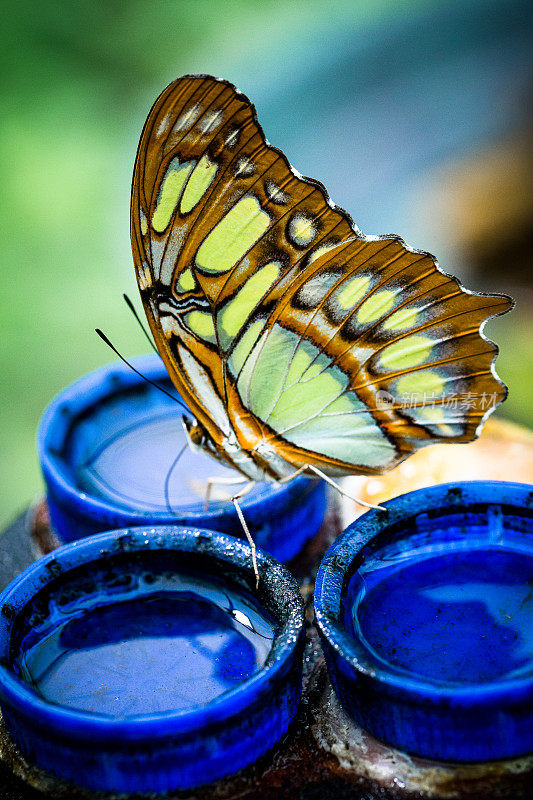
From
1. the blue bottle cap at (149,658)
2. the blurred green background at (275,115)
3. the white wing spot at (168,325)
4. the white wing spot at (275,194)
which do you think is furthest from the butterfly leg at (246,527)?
the blurred green background at (275,115)

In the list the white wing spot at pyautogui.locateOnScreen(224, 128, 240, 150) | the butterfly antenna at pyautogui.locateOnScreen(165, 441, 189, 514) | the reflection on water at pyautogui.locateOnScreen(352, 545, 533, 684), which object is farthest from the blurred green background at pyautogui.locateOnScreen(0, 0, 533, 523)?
the reflection on water at pyautogui.locateOnScreen(352, 545, 533, 684)

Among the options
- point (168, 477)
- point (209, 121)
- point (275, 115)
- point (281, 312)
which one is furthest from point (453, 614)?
point (275, 115)

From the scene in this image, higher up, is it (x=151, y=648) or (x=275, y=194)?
(x=275, y=194)

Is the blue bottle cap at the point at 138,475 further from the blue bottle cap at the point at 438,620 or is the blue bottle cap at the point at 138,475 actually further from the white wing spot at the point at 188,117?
the white wing spot at the point at 188,117

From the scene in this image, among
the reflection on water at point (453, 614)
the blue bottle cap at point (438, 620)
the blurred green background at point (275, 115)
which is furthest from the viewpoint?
the blurred green background at point (275, 115)

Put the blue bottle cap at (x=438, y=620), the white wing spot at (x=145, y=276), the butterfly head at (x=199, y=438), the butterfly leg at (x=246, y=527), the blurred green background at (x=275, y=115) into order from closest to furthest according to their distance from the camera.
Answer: the blue bottle cap at (x=438, y=620), the butterfly leg at (x=246, y=527), the white wing spot at (x=145, y=276), the butterfly head at (x=199, y=438), the blurred green background at (x=275, y=115)

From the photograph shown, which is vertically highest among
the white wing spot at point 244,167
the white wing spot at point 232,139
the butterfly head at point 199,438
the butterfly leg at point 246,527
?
the white wing spot at point 232,139

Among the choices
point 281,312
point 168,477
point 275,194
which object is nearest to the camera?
point 275,194

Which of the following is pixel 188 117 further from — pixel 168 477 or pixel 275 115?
pixel 275 115
